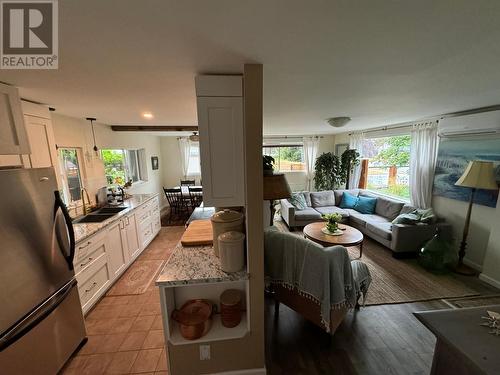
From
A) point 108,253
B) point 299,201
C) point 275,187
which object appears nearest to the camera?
point 275,187

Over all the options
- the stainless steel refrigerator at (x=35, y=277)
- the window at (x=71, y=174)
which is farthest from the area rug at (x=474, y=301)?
the window at (x=71, y=174)

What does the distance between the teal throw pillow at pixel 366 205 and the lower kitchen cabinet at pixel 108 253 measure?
179 inches

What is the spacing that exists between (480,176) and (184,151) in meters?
6.43

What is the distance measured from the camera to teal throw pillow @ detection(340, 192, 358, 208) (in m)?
4.94

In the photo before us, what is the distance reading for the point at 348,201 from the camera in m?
5.01

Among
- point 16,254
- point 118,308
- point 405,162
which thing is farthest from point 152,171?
point 405,162

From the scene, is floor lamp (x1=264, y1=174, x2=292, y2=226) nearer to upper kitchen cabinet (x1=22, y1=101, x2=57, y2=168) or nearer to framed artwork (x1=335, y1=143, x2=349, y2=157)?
upper kitchen cabinet (x1=22, y1=101, x2=57, y2=168)

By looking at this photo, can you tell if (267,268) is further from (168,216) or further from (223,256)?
(168,216)

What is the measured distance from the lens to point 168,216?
5.64m

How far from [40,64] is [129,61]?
501 mm

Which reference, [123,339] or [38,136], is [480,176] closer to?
[123,339]

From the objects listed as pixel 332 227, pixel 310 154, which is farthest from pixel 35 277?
pixel 310 154

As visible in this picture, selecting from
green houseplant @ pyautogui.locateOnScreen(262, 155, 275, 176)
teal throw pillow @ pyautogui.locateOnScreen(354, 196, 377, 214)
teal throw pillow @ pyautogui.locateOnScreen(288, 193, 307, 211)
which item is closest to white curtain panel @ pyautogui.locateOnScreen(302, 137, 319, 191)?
teal throw pillow @ pyautogui.locateOnScreen(288, 193, 307, 211)

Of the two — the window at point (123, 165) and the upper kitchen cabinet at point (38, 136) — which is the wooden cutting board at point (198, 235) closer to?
the upper kitchen cabinet at point (38, 136)
